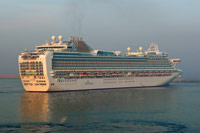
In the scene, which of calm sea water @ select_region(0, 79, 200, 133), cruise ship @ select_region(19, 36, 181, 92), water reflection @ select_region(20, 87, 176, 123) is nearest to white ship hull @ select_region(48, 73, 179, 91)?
cruise ship @ select_region(19, 36, 181, 92)

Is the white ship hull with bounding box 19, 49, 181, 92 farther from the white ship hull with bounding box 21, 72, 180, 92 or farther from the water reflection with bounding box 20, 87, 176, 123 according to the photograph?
the water reflection with bounding box 20, 87, 176, 123

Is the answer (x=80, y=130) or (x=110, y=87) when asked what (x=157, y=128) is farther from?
(x=110, y=87)

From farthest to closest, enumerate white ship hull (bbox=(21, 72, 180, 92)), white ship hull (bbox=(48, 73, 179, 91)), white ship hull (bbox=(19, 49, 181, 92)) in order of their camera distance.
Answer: white ship hull (bbox=(48, 73, 179, 91)) → white ship hull (bbox=(21, 72, 180, 92)) → white ship hull (bbox=(19, 49, 181, 92))

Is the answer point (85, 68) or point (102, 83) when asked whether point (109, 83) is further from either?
point (85, 68)

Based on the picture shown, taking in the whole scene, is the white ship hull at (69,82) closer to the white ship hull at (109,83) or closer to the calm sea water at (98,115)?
the white ship hull at (109,83)

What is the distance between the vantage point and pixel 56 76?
82812mm

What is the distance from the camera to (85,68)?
9125cm

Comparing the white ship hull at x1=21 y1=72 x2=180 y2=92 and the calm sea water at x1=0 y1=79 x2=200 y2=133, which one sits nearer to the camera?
the calm sea water at x1=0 y1=79 x2=200 y2=133

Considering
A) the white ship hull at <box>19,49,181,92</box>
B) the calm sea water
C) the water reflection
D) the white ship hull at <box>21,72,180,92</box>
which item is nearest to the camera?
the calm sea water

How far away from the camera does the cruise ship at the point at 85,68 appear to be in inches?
3243

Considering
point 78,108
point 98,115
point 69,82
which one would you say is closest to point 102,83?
point 69,82

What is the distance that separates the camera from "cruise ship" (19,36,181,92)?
270ft

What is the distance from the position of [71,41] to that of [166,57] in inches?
1513

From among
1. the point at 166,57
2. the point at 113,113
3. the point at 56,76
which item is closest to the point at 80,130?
the point at 113,113
